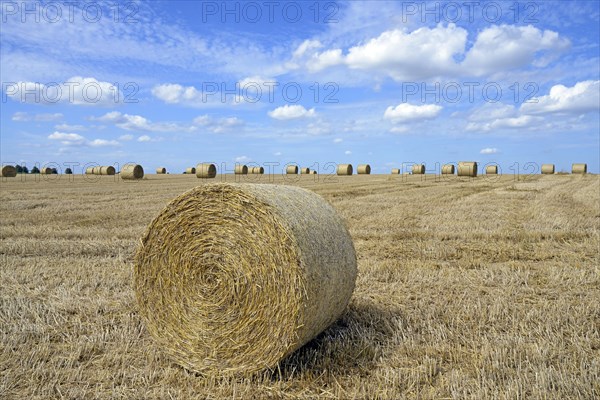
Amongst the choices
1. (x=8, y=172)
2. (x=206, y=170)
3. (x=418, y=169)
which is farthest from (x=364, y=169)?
(x=8, y=172)

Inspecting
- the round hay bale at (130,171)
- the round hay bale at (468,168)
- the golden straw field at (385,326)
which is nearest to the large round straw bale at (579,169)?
the round hay bale at (468,168)

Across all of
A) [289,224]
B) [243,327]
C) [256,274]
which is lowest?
[243,327]

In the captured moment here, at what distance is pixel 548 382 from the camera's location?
3.64 meters

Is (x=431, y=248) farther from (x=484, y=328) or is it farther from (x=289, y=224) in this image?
(x=289, y=224)

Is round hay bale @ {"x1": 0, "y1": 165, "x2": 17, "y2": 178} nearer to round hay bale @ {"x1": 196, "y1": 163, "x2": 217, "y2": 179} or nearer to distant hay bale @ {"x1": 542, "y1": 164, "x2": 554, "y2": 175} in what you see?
round hay bale @ {"x1": 196, "y1": 163, "x2": 217, "y2": 179}

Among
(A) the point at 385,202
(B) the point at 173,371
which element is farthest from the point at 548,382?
(A) the point at 385,202

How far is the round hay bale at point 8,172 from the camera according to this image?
106ft

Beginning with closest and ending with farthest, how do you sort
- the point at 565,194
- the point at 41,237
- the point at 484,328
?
the point at 484,328 < the point at 41,237 < the point at 565,194

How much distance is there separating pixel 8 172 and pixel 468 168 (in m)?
29.2

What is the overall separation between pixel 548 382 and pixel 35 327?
4.49 m

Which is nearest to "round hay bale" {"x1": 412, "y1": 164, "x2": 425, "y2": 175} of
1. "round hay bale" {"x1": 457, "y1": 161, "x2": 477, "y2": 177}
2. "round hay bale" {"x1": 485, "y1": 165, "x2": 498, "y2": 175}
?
"round hay bale" {"x1": 457, "y1": 161, "x2": 477, "y2": 177}

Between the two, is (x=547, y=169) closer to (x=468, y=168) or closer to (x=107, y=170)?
(x=468, y=168)

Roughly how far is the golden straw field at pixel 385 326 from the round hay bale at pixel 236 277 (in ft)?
0.74

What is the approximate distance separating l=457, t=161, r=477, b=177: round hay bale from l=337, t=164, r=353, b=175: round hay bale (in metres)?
7.82
